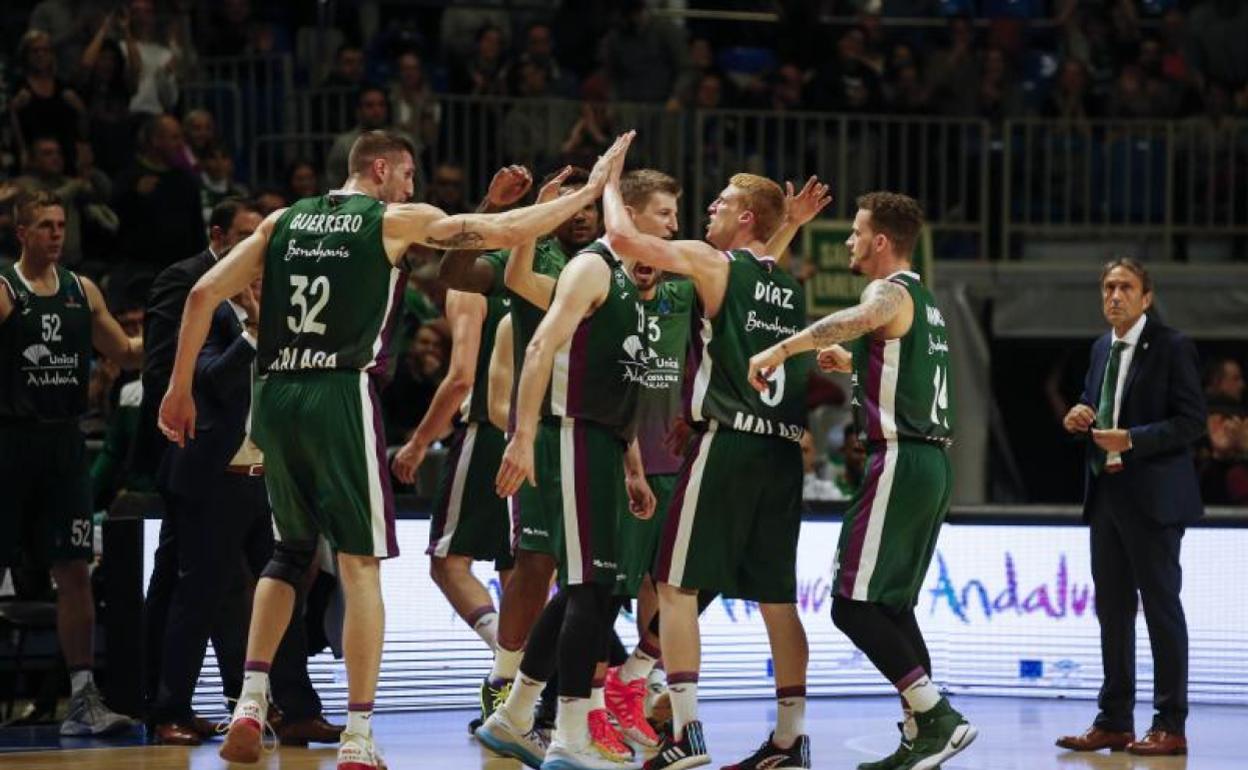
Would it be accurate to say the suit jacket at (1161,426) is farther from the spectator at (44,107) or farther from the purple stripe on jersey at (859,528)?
the spectator at (44,107)

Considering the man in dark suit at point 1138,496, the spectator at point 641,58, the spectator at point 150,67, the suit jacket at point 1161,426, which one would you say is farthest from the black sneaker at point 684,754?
the spectator at point 641,58

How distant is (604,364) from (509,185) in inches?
30.2

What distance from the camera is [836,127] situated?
17281 mm

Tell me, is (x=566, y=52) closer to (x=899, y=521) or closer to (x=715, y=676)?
(x=715, y=676)

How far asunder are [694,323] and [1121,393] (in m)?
2.41

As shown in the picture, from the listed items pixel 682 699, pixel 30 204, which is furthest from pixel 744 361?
→ pixel 30 204

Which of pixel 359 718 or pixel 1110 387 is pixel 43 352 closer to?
pixel 359 718

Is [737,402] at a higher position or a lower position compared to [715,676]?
higher

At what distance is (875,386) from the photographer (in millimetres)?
8070

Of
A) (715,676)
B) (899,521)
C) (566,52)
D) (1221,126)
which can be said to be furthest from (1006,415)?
(899,521)

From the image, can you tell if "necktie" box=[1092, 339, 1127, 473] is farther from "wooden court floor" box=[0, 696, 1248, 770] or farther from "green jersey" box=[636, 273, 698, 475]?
"green jersey" box=[636, 273, 698, 475]

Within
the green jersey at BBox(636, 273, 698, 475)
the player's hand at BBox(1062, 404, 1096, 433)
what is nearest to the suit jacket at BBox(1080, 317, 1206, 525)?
the player's hand at BBox(1062, 404, 1096, 433)

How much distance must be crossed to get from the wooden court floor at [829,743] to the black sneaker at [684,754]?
657mm

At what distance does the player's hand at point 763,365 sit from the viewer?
751 cm
